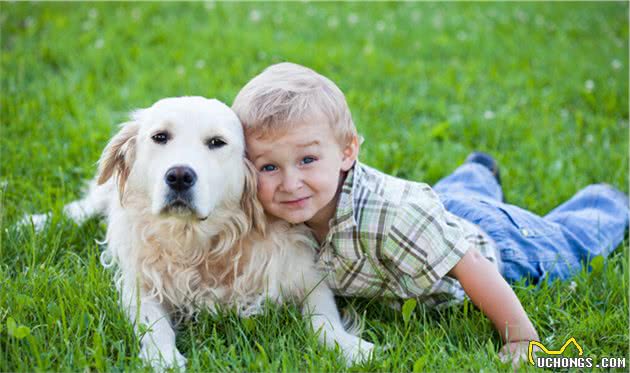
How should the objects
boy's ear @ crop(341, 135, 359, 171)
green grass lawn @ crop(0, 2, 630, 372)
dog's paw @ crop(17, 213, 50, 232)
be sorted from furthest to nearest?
dog's paw @ crop(17, 213, 50, 232) → boy's ear @ crop(341, 135, 359, 171) → green grass lawn @ crop(0, 2, 630, 372)

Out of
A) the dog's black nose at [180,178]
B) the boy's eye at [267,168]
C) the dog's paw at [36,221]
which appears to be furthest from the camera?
the dog's paw at [36,221]

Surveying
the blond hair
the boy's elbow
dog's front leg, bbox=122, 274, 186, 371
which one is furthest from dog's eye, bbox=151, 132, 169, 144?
the boy's elbow

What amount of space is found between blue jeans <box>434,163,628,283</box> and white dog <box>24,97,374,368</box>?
103 centimetres

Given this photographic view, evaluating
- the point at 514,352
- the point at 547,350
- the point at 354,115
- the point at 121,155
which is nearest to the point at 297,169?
the point at 121,155

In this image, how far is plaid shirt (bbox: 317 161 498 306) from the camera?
2.89 meters

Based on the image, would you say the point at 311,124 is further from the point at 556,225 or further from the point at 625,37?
the point at 625,37

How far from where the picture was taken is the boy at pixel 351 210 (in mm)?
2797

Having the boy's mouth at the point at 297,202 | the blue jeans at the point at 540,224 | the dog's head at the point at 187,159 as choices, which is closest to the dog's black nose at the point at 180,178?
the dog's head at the point at 187,159

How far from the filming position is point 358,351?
2.70 meters

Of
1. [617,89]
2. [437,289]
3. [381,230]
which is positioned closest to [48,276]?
[381,230]

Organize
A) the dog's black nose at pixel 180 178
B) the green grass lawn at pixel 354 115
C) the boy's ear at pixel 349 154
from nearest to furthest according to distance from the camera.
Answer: the dog's black nose at pixel 180 178 < the green grass lawn at pixel 354 115 < the boy's ear at pixel 349 154

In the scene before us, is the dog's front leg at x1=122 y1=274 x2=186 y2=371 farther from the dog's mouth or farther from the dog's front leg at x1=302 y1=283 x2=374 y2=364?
the dog's front leg at x1=302 y1=283 x2=374 y2=364
